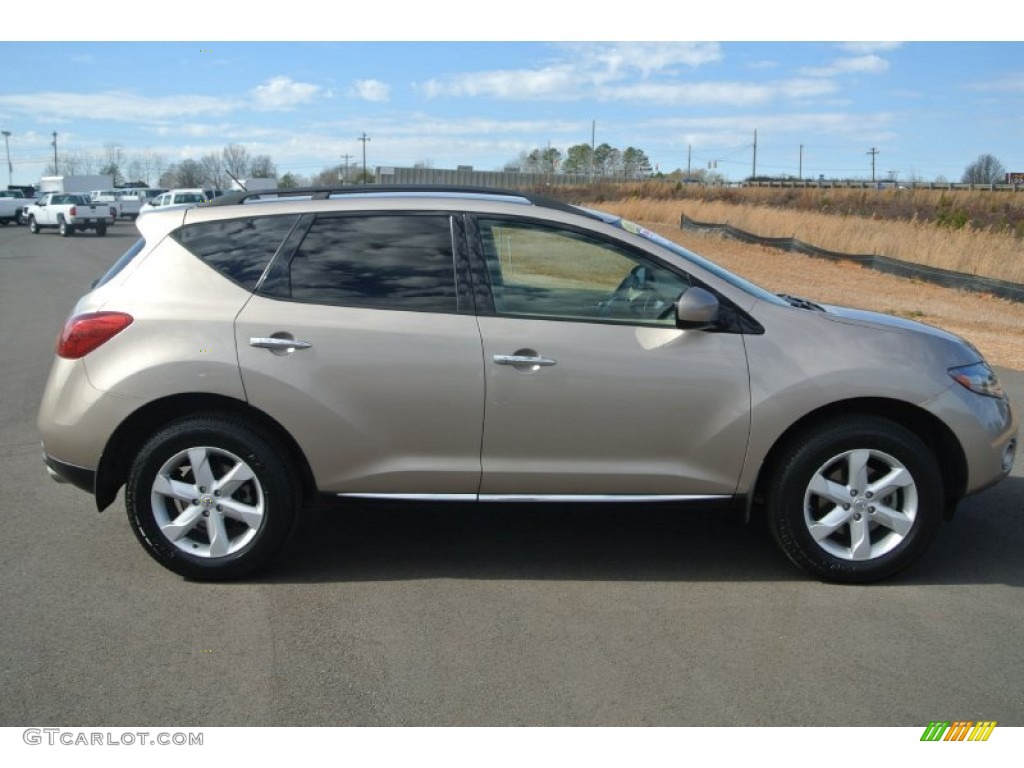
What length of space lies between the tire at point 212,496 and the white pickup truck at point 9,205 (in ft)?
181

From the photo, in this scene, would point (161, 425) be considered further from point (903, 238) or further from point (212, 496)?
point (903, 238)

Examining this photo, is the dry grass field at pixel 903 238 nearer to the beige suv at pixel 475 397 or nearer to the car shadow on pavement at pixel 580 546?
the car shadow on pavement at pixel 580 546

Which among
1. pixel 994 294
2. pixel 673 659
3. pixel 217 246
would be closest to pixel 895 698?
pixel 673 659

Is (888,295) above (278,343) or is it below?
below

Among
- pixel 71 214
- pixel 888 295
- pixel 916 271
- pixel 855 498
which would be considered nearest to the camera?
pixel 855 498

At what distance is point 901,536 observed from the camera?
193 inches

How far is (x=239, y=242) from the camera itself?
16.6 ft

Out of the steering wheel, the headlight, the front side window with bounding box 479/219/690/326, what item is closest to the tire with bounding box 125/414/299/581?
the front side window with bounding box 479/219/690/326

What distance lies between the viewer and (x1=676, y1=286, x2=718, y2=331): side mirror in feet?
15.6

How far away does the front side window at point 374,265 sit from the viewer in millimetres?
4938

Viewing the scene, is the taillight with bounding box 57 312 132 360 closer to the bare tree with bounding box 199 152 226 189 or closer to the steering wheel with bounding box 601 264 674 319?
the steering wheel with bounding box 601 264 674 319

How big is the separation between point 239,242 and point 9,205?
2170 inches

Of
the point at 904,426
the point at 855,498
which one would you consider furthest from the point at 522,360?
the point at 904,426
